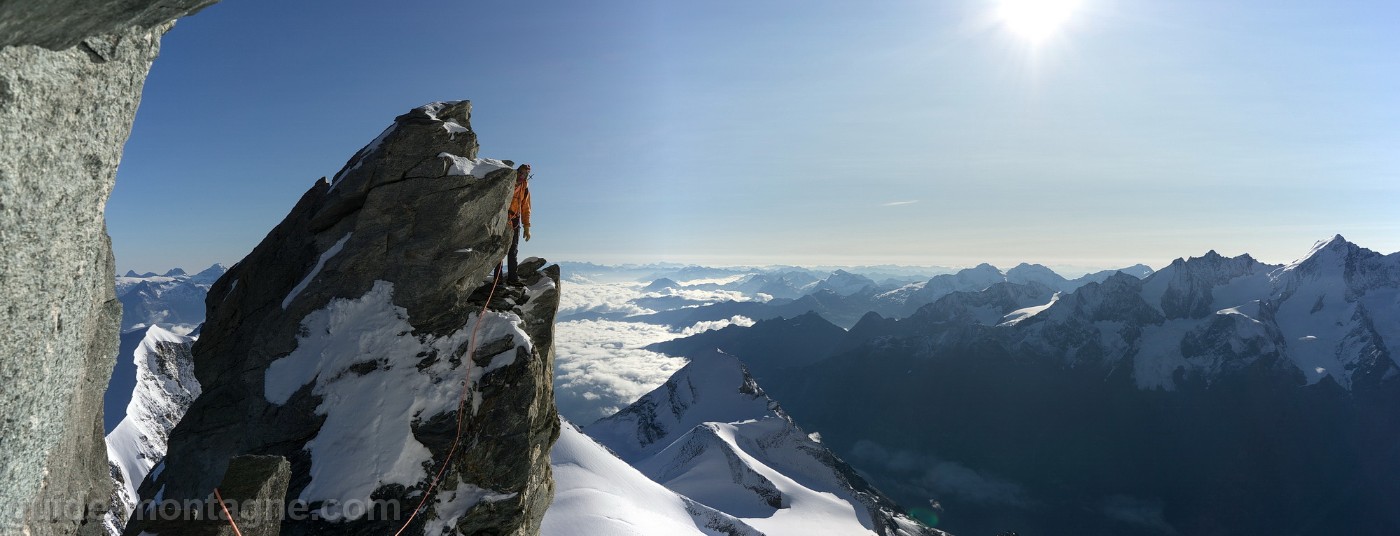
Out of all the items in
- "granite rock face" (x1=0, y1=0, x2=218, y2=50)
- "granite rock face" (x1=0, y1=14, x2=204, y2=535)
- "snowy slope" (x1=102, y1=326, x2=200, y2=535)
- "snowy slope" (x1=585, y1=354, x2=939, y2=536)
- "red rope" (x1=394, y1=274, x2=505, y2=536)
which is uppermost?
"granite rock face" (x1=0, y1=0, x2=218, y2=50)

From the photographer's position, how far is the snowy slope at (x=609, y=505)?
48938 mm

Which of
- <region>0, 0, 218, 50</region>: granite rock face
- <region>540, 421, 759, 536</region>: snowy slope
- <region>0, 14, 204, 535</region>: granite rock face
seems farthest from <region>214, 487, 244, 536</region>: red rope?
<region>540, 421, 759, 536</region>: snowy slope

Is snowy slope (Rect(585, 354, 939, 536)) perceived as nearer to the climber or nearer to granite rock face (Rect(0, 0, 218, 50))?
the climber

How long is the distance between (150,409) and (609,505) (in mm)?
95370

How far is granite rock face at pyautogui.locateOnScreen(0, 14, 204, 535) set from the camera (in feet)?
20.5

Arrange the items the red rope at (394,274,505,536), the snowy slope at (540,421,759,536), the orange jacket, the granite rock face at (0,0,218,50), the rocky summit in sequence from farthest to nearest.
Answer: the snowy slope at (540,421,759,536) < the orange jacket < the rocky summit < the red rope at (394,274,505,536) < the granite rock face at (0,0,218,50)

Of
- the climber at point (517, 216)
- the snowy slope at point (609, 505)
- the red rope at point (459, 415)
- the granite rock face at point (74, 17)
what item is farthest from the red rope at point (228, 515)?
the snowy slope at point (609, 505)

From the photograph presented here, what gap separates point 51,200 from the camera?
7.23m

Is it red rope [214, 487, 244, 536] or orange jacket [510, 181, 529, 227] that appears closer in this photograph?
red rope [214, 487, 244, 536]

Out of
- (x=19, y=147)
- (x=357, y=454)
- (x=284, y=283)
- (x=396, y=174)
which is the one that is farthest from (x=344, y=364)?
(x=19, y=147)

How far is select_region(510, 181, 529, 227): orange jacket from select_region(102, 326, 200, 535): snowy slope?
5556cm

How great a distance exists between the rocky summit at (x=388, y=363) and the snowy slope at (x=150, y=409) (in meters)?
49.7

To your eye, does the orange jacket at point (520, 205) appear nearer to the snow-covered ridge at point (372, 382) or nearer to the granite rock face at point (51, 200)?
the snow-covered ridge at point (372, 382)

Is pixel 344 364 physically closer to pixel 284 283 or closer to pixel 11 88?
pixel 284 283
